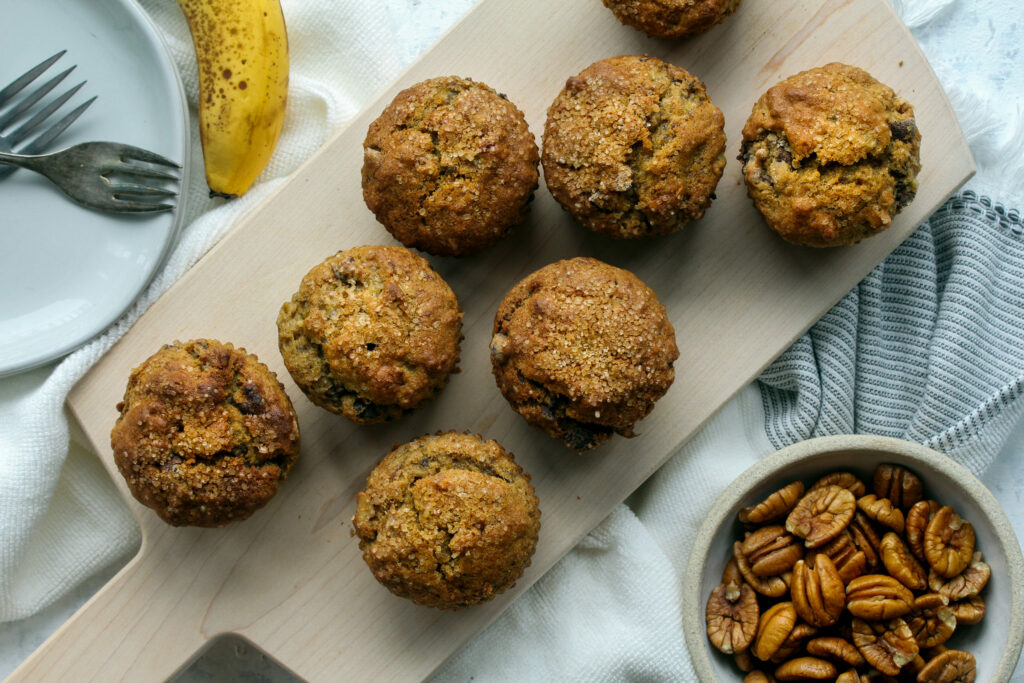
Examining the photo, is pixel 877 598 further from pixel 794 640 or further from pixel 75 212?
pixel 75 212

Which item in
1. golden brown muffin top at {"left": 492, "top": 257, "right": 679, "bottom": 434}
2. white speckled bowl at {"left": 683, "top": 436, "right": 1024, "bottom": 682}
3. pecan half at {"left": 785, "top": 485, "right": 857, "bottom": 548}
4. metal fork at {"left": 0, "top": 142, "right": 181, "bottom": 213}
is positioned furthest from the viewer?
metal fork at {"left": 0, "top": 142, "right": 181, "bottom": 213}

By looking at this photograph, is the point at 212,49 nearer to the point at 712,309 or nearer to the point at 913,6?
the point at 712,309

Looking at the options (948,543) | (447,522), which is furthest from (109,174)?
(948,543)

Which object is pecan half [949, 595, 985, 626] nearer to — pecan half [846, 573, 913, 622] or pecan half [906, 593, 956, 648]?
pecan half [906, 593, 956, 648]

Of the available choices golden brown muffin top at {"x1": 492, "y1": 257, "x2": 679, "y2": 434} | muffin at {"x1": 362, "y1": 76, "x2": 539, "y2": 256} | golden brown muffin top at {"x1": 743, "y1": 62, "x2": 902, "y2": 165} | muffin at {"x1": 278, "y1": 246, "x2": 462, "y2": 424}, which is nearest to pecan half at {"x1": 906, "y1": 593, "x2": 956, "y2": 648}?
golden brown muffin top at {"x1": 492, "y1": 257, "x2": 679, "y2": 434}

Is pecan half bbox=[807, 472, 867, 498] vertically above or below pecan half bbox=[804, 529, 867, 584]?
above
